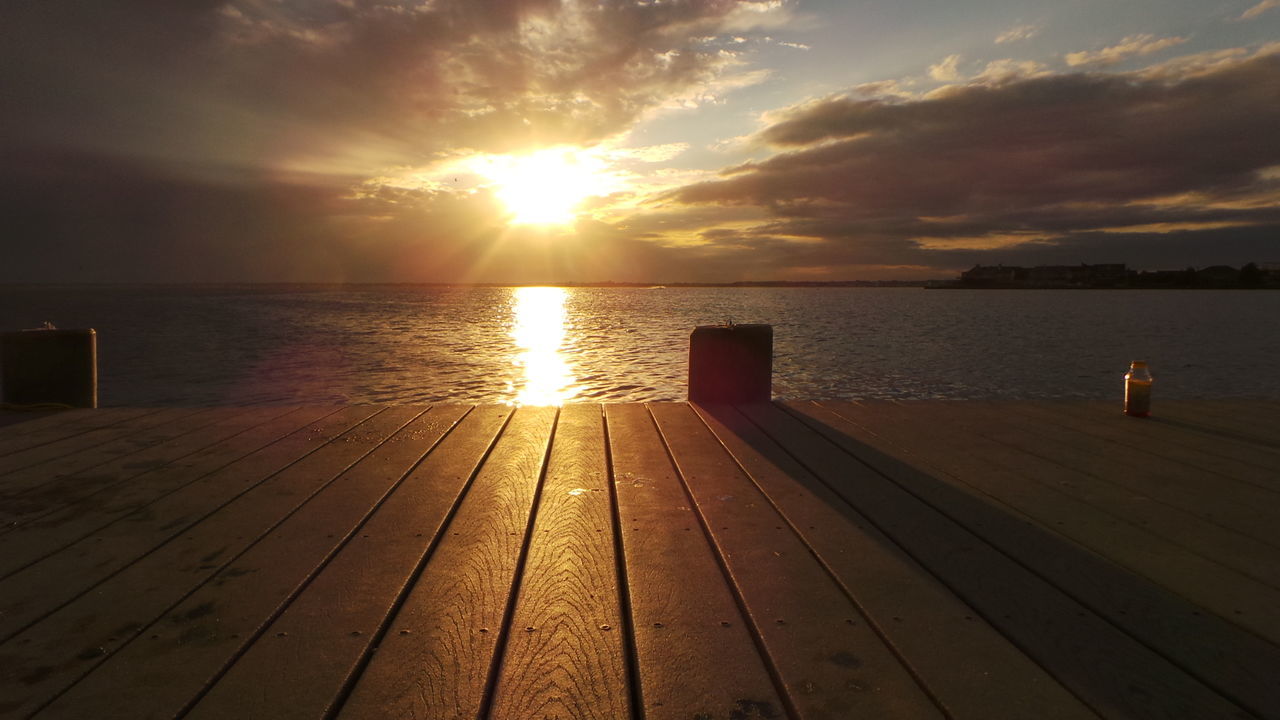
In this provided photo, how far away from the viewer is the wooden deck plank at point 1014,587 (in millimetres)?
1564

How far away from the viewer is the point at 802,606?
197cm

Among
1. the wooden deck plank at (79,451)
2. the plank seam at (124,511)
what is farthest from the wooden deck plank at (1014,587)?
the wooden deck plank at (79,451)

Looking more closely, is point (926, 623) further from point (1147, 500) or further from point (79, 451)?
point (79, 451)

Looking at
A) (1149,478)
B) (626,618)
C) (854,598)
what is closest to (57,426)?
(626,618)

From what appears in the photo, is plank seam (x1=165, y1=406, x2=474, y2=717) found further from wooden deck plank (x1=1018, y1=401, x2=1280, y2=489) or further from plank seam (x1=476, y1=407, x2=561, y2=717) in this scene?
wooden deck plank (x1=1018, y1=401, x2=1280, y2=489)

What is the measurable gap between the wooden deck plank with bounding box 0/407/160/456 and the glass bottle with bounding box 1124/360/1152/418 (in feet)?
25.4

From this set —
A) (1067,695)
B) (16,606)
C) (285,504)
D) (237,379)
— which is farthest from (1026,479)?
(237,379)

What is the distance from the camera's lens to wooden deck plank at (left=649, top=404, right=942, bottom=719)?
5.01 ft

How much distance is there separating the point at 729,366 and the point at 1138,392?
10.4 feet

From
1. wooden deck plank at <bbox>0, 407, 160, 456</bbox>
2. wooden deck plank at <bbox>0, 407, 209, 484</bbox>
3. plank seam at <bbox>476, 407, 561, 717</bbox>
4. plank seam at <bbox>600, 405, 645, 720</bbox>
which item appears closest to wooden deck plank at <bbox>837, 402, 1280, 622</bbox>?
plank seam at <bbox>600, 405, 645, 720</bbox>

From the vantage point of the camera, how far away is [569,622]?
1.87 m

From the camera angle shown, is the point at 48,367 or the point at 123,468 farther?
the point at 48,367

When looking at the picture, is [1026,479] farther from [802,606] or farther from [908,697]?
[908,697]

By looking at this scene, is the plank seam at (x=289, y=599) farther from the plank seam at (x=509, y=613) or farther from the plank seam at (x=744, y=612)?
the plank seam at (x=744, y=612)
